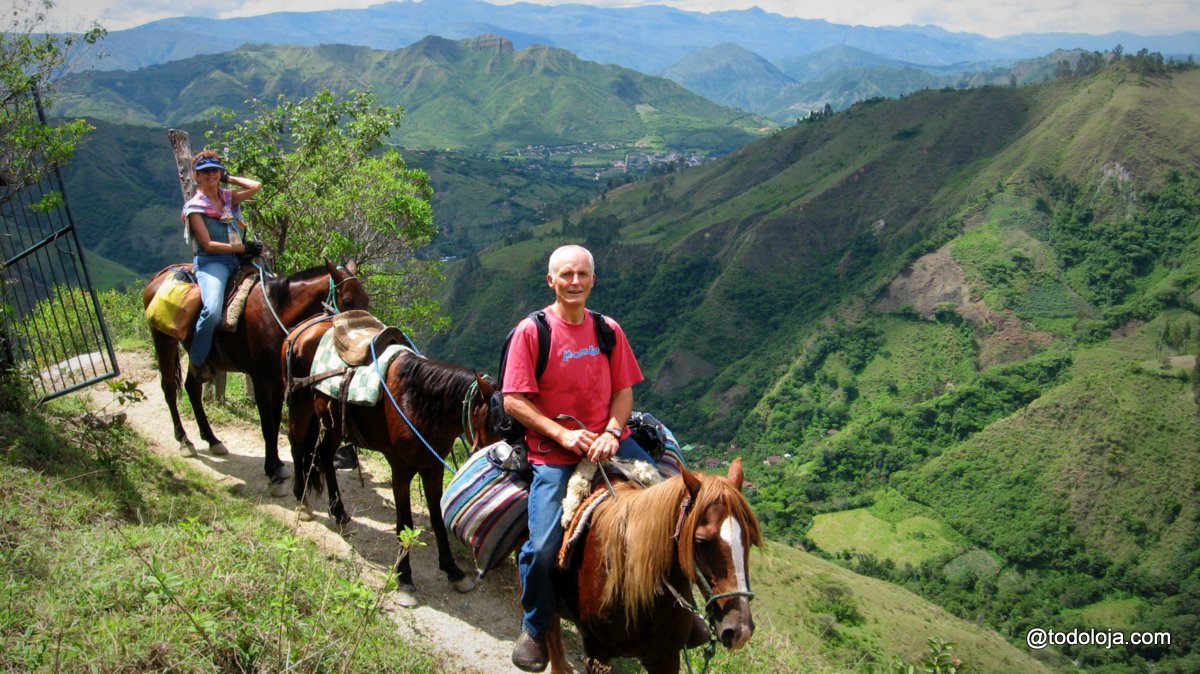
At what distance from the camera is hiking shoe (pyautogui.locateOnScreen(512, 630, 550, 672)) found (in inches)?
168

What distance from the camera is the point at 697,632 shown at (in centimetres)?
411

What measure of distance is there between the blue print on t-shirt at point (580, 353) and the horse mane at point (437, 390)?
1718 millimetres

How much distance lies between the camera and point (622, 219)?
112 metres

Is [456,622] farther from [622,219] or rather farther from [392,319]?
[622,219]

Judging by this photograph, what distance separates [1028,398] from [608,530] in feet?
213

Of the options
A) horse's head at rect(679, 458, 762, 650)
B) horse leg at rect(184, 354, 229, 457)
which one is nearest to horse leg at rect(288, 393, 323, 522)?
horse leg at rect(184, 354, 229, 457)

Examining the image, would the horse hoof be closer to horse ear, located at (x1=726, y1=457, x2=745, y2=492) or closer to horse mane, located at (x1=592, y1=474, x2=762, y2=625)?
horse mane, located at (x1=592, y1=474, x2=762, y2=625)

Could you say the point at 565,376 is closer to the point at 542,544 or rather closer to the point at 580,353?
the point at 580,353

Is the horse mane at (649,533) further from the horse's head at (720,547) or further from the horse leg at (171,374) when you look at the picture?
the horse leg at (171,374)

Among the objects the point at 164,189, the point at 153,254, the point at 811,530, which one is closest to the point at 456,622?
the point at 811,530

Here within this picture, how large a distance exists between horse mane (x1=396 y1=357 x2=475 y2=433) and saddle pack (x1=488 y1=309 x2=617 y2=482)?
1.09 meters

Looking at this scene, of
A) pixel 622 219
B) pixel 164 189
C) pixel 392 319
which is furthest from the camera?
pixel 164 189

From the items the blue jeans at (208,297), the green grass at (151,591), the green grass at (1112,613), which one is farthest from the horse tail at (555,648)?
the green grass at (1112,613)

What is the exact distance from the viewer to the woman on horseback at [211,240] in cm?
735
